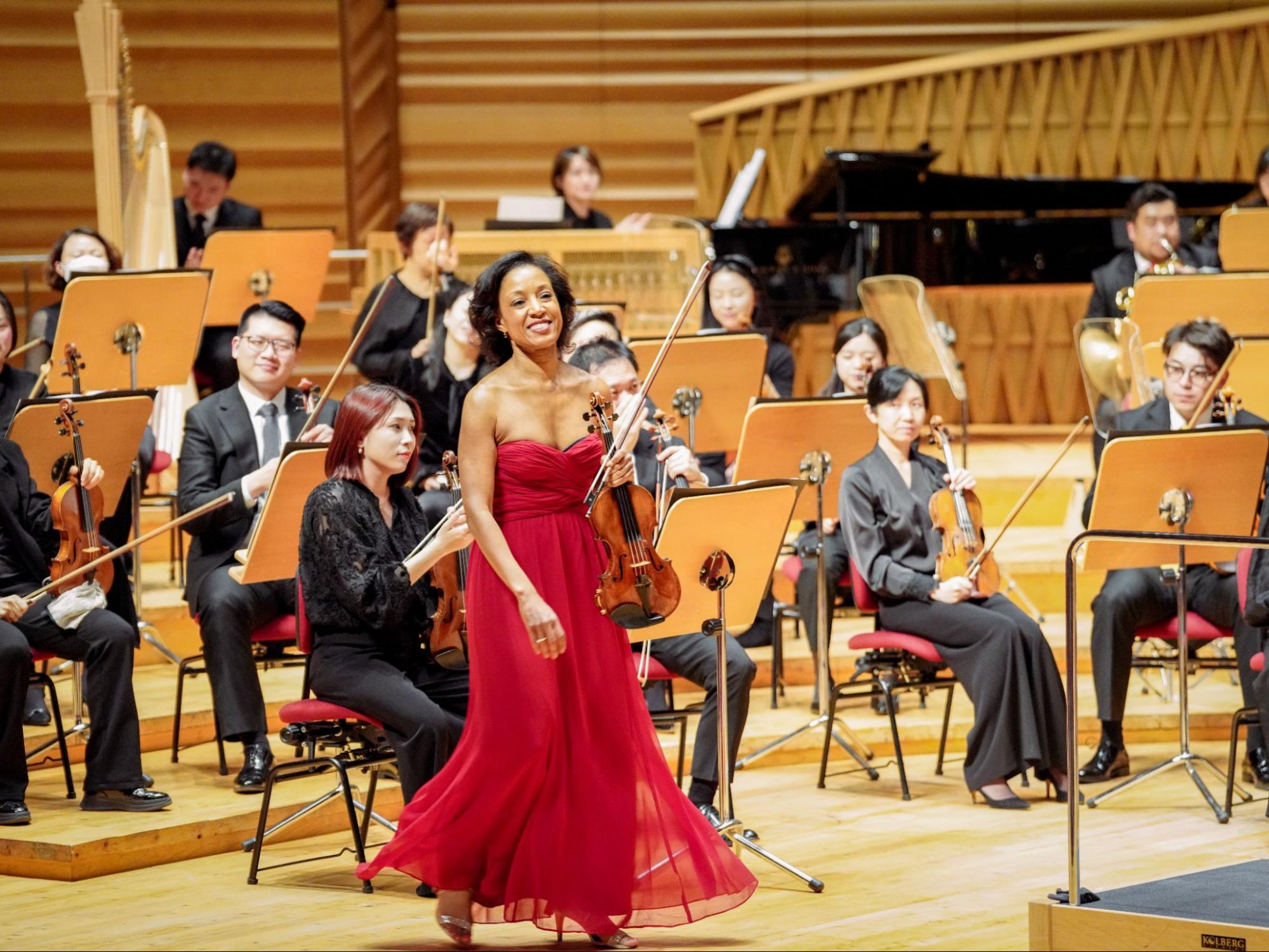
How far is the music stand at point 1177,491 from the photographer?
3.93 m

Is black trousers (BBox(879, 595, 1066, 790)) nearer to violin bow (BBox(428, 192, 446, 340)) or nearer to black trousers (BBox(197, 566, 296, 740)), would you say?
black trousers (BBox(197, 566, 296, 740))

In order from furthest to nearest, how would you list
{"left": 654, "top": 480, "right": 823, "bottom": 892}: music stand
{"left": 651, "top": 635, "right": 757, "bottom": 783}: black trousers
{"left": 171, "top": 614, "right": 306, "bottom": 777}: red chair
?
1. {"left": 171, "top": 614, "right": 306, "bottom": 777}: red chair
2. {"left": 651, "top": 635, "right": 757, "bottom": 783}: black trousers
3. {"left": 654, "top": 480, "right": 823, "bottom": 892}: music stand

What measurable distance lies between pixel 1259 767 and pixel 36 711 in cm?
307

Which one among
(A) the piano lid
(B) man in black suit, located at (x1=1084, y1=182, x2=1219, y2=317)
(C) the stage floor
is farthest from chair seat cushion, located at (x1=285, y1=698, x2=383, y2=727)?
(A) the piano lid

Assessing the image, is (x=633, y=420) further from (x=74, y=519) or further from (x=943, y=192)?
(x=943, y=192)

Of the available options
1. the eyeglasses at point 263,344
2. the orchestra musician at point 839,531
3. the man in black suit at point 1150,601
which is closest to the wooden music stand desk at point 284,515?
the eyeglasses at point 263,344

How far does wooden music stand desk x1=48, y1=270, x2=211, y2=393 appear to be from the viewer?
4566mm

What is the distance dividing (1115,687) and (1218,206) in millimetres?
3888

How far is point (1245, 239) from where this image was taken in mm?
5758

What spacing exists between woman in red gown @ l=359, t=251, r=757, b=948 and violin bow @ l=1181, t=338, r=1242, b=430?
1.92 meters

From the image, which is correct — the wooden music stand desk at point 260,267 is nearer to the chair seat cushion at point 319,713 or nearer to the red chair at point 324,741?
the red chair at point 324,741

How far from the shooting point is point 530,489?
3035 mm

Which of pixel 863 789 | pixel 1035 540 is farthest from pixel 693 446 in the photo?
pixel 1035 540

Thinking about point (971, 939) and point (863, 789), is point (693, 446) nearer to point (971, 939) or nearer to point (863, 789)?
point (863, 789)
